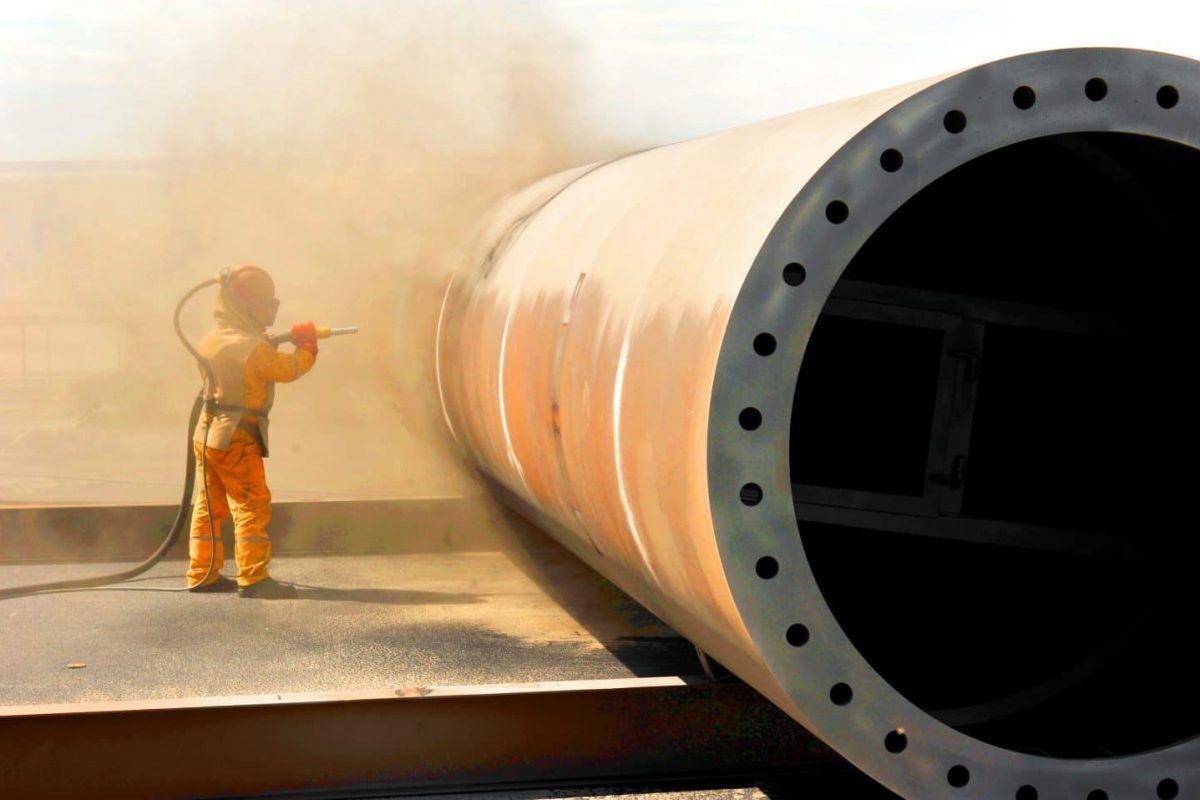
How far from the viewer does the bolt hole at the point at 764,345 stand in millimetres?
2543

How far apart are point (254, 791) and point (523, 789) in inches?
28.2

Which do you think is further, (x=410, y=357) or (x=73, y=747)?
(x=410, y=357)

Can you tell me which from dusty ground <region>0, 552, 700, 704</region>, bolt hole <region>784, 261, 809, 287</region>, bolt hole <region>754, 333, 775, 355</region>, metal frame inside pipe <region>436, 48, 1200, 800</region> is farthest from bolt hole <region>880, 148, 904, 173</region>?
dusty ground <region>0, 552, 700, 704</region>

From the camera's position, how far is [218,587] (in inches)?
272

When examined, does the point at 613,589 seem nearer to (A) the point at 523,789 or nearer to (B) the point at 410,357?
(B) the point at 410,357

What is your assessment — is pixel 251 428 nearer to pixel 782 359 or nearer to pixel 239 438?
pixel 239 438

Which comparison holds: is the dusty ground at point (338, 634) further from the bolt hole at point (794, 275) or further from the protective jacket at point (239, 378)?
the bolt hole at point (794, 275)

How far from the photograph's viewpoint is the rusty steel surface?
12.1 ft

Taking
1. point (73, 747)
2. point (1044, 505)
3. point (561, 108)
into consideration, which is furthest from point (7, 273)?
point (1044, 505)

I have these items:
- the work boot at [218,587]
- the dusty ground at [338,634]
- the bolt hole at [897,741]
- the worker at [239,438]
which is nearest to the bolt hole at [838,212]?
the bolt hole at [897,741]

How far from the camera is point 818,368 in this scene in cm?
411

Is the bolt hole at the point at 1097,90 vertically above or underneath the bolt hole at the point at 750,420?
above

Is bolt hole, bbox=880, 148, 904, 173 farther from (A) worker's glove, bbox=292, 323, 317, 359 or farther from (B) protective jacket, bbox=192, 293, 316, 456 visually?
(A) worker's glove, bbox=292, 323, 317, 359

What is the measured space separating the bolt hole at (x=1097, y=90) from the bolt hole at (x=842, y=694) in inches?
46.3
